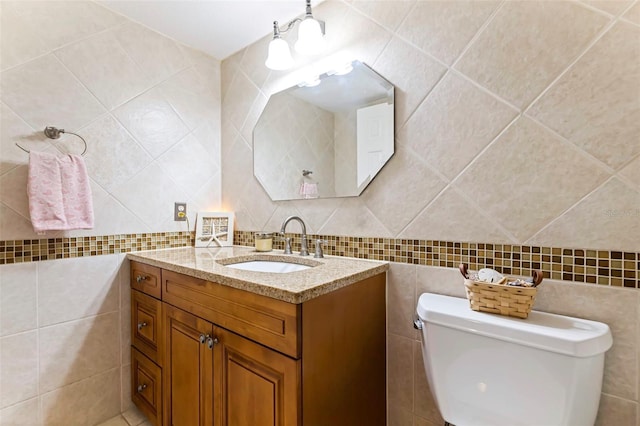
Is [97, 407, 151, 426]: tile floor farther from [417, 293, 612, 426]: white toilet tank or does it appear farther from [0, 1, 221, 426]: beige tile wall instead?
[417, 293, 612, 426]: white toilet tank

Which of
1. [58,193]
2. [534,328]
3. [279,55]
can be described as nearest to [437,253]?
[534,328]

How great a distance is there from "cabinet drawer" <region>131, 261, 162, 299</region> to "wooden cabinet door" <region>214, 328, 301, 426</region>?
19.9 inches

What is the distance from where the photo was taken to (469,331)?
85cm

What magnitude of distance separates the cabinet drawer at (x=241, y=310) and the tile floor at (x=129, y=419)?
2.57 feet

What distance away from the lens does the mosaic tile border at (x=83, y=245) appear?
1263 mm

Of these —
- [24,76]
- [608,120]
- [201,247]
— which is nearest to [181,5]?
[24,76]

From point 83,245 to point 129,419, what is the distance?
0.94 m

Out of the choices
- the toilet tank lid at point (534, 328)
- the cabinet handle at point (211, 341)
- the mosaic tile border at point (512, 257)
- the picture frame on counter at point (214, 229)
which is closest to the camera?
the toilet tank lid at point (534, 328)

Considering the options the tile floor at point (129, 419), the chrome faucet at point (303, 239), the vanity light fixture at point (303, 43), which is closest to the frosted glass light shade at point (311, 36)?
the vanity light fixture at point (303, 43)

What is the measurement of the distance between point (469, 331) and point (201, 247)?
1528 mm

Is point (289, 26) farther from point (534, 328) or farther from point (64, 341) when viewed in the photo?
point (64, 341)

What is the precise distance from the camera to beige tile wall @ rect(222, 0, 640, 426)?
822 mm

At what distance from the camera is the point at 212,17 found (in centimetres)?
158

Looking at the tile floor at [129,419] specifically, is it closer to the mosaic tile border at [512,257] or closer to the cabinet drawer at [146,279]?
the cabinet drawer at [146,279]
